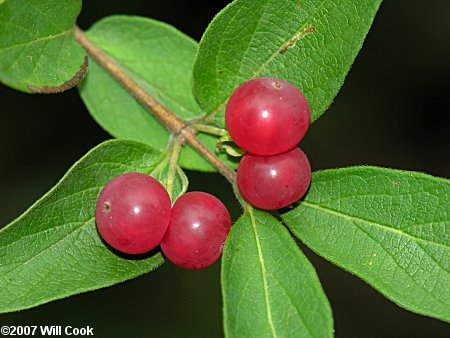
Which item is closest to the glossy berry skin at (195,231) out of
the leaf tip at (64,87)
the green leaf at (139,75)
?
the leaf tip at (64,87)

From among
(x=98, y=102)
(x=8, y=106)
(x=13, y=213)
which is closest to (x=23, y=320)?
(x=13, y=213)

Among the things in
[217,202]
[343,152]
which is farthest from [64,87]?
[343,152]

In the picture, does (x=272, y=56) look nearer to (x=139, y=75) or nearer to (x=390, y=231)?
(x=390, y=231)

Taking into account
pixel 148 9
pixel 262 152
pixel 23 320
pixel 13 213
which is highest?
pixel 262 152

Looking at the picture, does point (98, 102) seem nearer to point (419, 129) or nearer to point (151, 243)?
point (151, 243)

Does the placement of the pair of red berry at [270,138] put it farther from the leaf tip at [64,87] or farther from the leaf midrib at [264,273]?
the leaf tip at [64,87]

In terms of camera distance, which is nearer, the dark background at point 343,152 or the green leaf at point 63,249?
the green leaf at point 63,249

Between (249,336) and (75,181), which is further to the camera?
(75,181)
